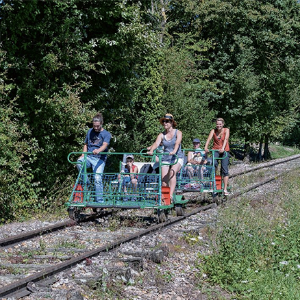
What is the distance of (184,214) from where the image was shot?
1077cm

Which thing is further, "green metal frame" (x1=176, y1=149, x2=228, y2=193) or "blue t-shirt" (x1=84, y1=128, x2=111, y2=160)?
"green metal frame" (x1=176, y1=149, x2=228, y2=193)

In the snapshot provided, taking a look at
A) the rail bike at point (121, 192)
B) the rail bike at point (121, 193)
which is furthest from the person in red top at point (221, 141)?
the rail bike at point (121, 193)

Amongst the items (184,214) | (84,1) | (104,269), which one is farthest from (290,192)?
(104,269)

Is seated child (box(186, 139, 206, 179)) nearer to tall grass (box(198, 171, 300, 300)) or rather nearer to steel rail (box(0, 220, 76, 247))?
tall grass (box(198, 171, 300, 300))

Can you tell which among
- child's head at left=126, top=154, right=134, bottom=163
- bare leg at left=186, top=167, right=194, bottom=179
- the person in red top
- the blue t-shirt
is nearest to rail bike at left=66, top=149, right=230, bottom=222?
the blue t-shirt

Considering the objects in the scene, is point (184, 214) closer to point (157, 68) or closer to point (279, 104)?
point (157, 68)

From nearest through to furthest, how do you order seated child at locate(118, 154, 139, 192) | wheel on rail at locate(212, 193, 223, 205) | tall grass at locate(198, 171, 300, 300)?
tall grass at locate(198, 171, 300, 300) → seated child at locate(118, 154, 139, 192) → wheel on rail at locate(212, 193, 223, 205)

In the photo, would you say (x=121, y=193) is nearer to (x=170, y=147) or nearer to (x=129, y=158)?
(x=129, y=158)

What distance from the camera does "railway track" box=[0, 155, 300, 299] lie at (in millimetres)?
5832

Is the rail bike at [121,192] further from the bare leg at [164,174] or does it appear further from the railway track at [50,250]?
the railway track at [50,250]

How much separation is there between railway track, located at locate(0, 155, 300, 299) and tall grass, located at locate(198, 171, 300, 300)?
1.48 meters

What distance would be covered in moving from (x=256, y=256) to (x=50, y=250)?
127 inches

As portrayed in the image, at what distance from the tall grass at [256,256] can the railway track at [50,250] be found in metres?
1.48

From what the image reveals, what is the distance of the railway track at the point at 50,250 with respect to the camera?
5832 mm
